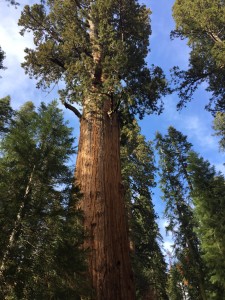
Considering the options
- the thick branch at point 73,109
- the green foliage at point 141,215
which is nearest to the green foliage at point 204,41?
the green foliage at point 141,215

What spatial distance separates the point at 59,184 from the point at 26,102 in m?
20.1

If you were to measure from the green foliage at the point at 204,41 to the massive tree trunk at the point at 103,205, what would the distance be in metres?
8.72

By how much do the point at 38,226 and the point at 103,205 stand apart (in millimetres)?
1493

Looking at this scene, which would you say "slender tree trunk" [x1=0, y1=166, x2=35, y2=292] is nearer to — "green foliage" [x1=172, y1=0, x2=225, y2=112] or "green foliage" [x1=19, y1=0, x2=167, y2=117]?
"green foliage" [x1=19, y1=0, x2=167, y2=117]

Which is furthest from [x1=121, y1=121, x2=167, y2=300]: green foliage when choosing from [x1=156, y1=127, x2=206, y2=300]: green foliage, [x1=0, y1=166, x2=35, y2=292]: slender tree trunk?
[x1=0, y1=166, x2=35, y2=292]: slender tree trunk

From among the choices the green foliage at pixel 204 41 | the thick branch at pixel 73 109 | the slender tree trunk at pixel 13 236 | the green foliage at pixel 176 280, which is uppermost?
the green foliage at pixel 204 41

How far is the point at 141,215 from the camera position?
56.0 feet

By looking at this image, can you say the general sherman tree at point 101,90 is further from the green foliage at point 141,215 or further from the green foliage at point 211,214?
the green foliage at point 211,214

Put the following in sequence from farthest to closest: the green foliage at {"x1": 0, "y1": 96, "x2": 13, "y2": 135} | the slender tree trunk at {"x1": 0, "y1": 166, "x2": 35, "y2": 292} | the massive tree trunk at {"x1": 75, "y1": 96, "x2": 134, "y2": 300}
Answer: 1. the green foliage at {"x1": 0, "y1": 96, "x2": 13, "y2": 135}
2. the massive tree trunk at {"x1": 75, "y1": 96, "x2": 134, "y2": 300}
3. the slender tree trunk at {"x1": 0, "y1": 166, "x2": 35, "y2": 292}

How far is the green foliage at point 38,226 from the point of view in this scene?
3.17 meters

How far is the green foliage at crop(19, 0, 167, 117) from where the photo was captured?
7578 millimetres

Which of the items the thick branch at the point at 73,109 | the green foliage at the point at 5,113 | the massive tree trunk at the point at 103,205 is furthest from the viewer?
the green foliage at the point at 5,113

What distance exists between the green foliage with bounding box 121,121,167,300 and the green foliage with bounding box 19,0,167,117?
181 inches

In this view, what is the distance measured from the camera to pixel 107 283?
13.3ft
